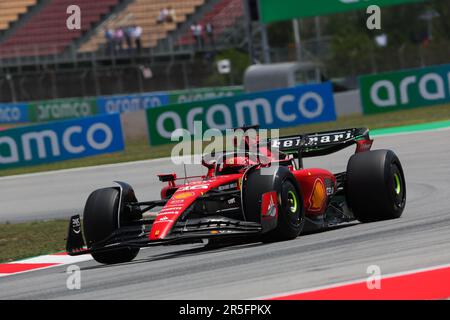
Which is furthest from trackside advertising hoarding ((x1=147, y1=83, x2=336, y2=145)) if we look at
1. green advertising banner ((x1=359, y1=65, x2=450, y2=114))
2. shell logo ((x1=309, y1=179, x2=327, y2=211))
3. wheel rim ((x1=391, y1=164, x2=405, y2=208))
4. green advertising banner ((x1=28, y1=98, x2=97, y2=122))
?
green advertising banner ((x1=28, y1=98, x2=97, y2=122))

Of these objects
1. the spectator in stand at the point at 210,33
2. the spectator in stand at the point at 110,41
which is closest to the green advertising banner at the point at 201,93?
the spectator in stand at the point at 210,33

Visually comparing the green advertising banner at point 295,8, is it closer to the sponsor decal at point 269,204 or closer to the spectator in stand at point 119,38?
the spectator in stand at point 119,38

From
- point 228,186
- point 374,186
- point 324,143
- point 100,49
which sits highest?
point 100,49

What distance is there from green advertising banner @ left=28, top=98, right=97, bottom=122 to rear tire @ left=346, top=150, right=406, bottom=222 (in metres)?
31.3

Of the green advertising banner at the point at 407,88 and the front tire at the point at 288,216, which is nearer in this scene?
the front tire at the point at 288,216

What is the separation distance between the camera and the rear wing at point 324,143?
413 inches

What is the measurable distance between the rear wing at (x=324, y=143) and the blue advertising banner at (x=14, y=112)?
33.2 metres

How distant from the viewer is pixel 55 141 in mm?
23438

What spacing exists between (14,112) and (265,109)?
68.2ft

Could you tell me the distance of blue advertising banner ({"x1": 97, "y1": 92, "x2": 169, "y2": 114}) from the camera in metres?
40.4

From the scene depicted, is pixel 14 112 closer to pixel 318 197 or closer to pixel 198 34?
pixel 198 34

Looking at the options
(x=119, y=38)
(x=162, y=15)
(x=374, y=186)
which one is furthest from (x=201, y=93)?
(x=374, y=186)

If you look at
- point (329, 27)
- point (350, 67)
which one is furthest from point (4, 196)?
point (329, 27)
